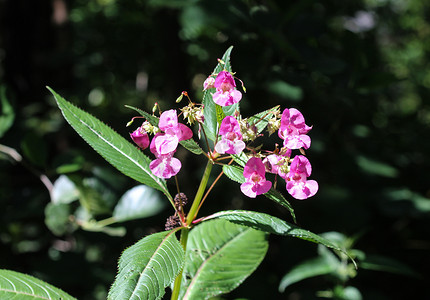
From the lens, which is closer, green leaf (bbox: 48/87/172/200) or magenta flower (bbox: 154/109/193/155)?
magenta flower (bbox: 154/109/193/155)

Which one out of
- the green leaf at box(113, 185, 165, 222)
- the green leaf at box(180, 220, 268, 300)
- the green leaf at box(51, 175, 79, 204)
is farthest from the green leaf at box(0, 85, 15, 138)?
the green leaf at box(180, 220, 268, 300)

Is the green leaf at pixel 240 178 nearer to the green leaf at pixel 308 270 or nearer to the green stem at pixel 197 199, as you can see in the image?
the green stem at pixel 197 199

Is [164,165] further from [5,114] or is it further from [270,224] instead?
[5,114]

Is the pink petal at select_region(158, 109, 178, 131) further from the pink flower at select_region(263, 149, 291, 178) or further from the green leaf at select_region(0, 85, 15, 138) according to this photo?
the green leaf at select_region(0, 85, 15, 138)

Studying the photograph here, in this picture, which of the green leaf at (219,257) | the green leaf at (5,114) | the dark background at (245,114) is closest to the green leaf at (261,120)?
the green leaf at (219,257)

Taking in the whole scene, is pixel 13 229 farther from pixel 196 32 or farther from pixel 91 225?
pixel 196 32

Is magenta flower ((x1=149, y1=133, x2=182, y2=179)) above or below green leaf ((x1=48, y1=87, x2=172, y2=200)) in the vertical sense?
above

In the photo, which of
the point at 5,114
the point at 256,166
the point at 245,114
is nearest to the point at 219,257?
the point at 256,166
